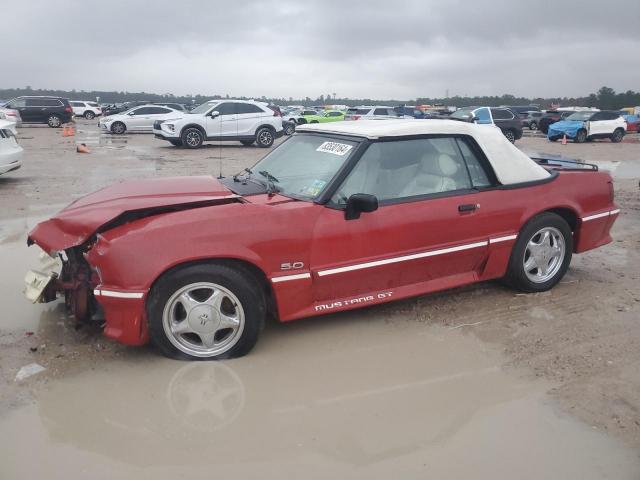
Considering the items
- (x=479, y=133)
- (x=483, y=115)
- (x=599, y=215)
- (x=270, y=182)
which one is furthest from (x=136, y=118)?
(x=599, y=215)

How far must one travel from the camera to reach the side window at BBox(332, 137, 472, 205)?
12.8 feet

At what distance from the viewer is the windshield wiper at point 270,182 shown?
3917mm

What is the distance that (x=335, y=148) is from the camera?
4.09 meters

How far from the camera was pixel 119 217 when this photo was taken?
349 cm

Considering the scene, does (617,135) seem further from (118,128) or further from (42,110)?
(42,110)

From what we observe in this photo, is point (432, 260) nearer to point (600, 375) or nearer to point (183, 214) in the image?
point (600, 375)

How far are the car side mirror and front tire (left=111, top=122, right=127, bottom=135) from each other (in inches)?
958

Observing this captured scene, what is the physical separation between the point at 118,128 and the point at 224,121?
Answer: 30.2ft

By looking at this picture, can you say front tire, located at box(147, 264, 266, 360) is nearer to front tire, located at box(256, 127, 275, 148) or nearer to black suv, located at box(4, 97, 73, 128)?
front tire, located at box(256, 127, 275, 148)

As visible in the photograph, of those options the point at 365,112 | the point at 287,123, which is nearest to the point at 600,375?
the point at 287,123

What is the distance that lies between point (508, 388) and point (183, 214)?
7.44 ft

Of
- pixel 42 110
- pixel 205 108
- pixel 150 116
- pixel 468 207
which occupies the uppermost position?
pixel 205 108

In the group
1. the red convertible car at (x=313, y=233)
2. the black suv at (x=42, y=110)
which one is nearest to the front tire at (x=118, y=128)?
the black suv at (x=42, y=110)

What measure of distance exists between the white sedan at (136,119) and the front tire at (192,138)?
24.1ft
